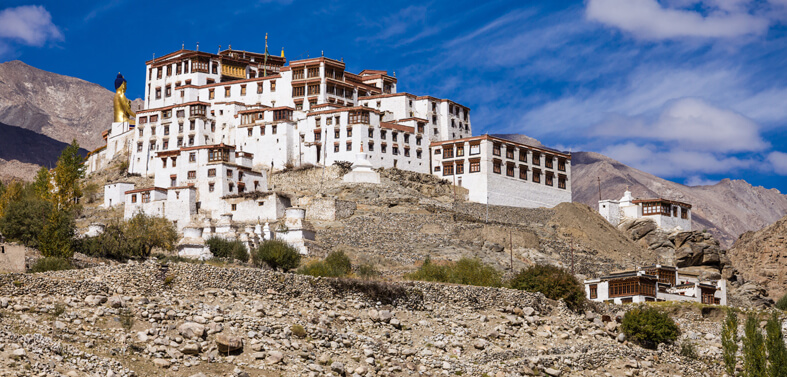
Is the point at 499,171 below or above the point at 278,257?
above

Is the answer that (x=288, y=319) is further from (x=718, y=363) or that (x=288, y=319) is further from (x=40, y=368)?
(x=718, y=363)

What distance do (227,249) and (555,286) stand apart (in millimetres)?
19970

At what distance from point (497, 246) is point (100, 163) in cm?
4647

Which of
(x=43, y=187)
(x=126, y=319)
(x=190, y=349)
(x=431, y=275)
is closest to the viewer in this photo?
(x=190, y=349)

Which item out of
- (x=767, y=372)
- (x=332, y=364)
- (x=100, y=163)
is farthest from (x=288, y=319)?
(x=100, y=163)

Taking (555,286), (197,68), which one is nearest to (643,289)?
(555,286)

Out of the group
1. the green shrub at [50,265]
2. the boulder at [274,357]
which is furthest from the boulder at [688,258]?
the boulder at [274,357]

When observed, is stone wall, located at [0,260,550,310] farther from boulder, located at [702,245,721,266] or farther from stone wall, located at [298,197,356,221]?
boulder, located at [702,245,721,266]

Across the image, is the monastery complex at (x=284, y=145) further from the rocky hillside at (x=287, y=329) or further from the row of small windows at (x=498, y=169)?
the rocky hillside at (x=287, y=329)

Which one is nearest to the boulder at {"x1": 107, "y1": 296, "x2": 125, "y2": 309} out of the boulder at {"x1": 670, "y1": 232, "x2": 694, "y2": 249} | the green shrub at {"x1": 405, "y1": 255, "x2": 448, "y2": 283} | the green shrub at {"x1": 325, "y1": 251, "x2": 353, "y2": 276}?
the green shrub at {"x1": 325, "y1": 251, "x2": 353, "y2": 276}

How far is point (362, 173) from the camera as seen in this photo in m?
77.8

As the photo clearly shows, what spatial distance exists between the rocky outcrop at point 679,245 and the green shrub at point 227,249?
35.0 meters

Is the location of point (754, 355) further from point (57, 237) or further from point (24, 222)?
point (24, 222)

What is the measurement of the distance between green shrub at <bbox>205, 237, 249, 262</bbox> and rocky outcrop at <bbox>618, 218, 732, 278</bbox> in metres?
35.0
